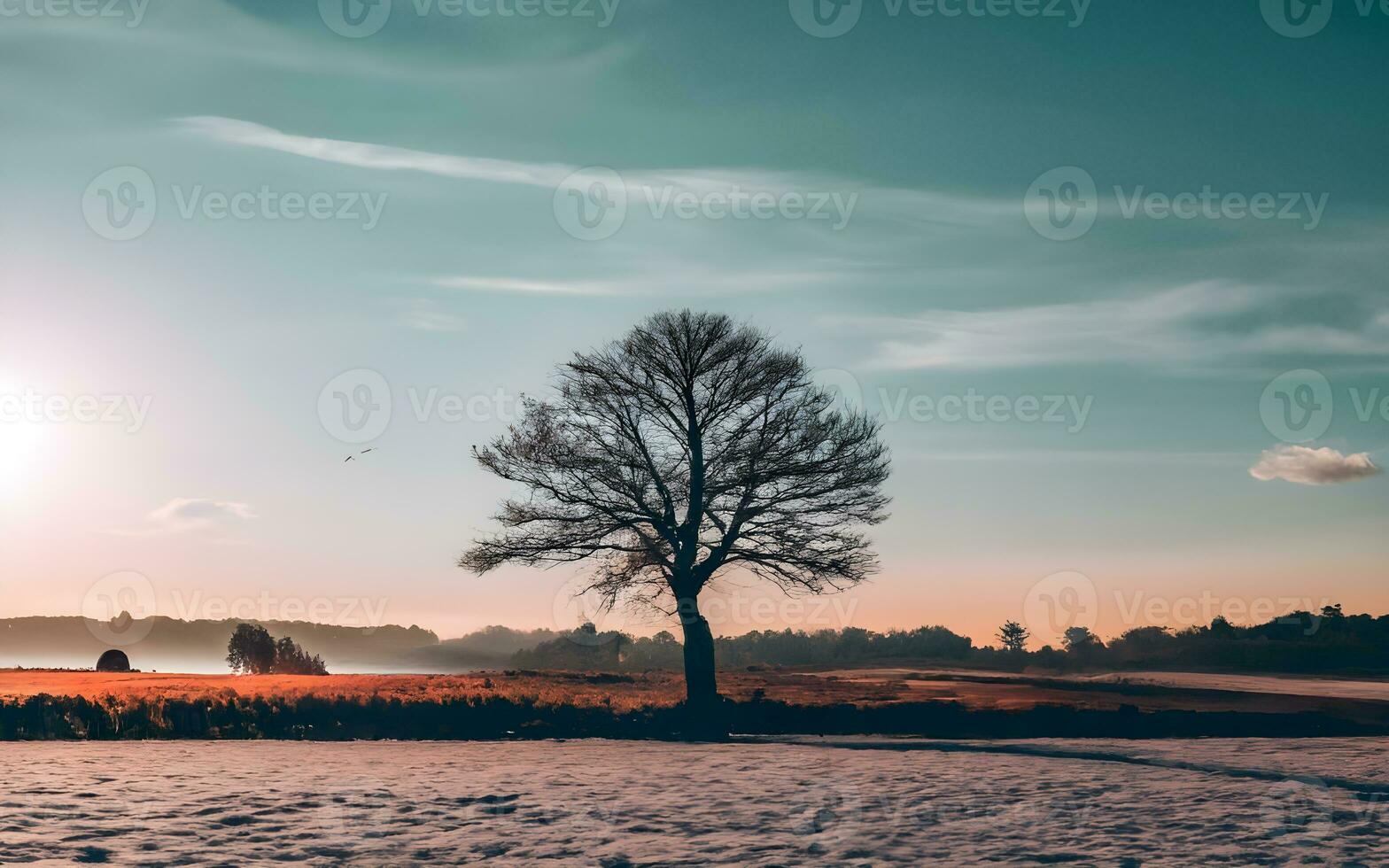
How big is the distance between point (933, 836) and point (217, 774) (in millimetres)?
9470

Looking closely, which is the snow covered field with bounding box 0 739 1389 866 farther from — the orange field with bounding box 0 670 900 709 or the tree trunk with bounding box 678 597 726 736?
the tree trunk with bounding box 678 597 726 736

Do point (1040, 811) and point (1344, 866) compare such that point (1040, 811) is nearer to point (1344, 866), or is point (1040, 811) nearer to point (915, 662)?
point (1344, 866)

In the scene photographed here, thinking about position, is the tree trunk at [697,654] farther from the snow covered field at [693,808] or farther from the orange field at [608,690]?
the snow covered field at [693,808]

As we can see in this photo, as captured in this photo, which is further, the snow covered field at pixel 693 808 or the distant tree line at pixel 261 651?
the distant tree line at pixel 261 651

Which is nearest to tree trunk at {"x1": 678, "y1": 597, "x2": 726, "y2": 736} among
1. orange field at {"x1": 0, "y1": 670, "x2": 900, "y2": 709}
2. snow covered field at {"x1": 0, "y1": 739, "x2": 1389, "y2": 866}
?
orange field at {"x1": 0, "y1": 670, "x2": 900, "y2": 709}

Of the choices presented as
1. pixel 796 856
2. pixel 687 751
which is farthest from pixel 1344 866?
pixel 687 751

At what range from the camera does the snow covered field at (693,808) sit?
9242 millimetres

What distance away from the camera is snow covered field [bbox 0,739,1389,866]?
9242 mm

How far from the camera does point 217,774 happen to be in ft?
45.4

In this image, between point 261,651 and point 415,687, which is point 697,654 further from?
point 261,651

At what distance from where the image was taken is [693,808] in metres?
11.4

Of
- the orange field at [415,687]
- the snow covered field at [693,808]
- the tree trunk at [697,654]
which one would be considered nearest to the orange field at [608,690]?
the orange field at [415,687]

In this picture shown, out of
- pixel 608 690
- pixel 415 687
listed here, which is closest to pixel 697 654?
pixel 608 690

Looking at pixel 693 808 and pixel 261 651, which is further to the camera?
pixel 261 651
